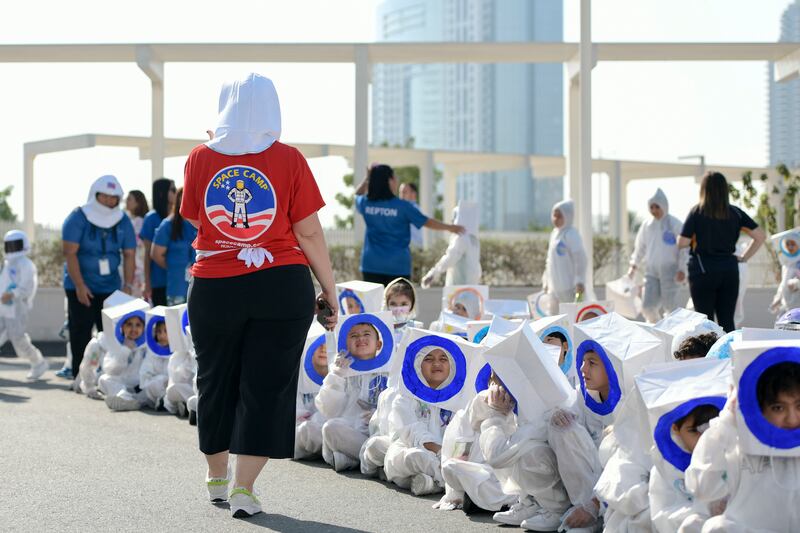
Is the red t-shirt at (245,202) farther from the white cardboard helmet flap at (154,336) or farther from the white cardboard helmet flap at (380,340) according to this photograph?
the white cardboard helmet flap at (154,336)

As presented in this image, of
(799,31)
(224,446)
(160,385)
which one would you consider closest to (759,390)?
(224,446)

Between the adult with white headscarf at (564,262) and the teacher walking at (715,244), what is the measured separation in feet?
6.16

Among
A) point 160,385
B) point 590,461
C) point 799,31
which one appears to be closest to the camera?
point 590,461

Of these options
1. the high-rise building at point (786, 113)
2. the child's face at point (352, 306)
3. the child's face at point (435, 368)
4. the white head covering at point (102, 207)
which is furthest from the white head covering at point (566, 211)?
the high-rise building at point (786, 113)

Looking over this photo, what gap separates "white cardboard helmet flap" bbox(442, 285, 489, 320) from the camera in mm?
11238

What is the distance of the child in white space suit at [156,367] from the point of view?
991 centimetres

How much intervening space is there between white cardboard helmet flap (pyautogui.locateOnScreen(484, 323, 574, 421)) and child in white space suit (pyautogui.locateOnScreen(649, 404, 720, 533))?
952mm

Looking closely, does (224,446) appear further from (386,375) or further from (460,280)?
(460,280)

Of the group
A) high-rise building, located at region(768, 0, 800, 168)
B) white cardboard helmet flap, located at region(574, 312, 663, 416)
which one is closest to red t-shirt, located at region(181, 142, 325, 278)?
white cardboard helmet flap, located at region(574, 312, 663, 416)

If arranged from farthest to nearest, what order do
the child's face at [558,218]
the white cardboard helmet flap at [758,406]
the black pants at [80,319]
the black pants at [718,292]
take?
the child's face at [558,218], the black pants at [80,319], the black pants at [718,292], the white cardboard helmet flap at [758,406]

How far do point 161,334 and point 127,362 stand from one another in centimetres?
57

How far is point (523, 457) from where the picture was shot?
17.9 feet

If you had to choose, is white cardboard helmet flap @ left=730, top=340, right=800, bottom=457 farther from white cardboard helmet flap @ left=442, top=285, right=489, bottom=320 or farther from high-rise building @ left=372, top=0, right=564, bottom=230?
high-rise building @ left=372, top=0, right=564, bottom=230

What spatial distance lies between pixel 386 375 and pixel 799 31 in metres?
169
